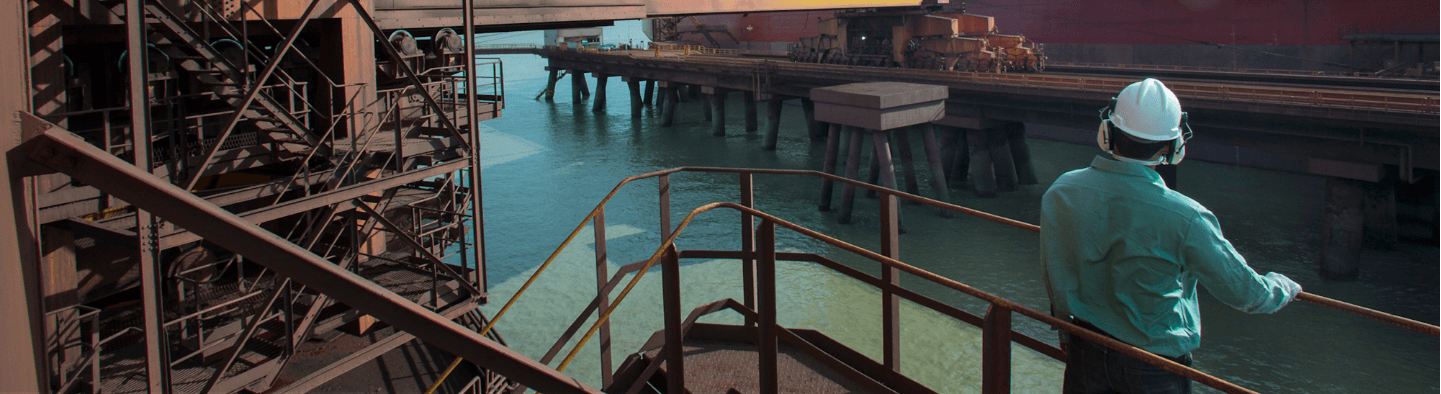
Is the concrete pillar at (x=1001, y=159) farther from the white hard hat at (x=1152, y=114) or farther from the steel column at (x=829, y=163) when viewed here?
the white hard hat at (x=1152, y=114)

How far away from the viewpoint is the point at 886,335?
502 cm

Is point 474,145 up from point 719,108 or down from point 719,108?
down

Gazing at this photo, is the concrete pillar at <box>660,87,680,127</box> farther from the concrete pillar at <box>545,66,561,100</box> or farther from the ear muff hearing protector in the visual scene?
the ear muff hearing protector

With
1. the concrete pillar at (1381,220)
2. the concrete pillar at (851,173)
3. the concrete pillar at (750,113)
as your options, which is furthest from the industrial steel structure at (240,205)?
the concrete pillar at (750,113)

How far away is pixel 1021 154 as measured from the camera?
23.9 meters

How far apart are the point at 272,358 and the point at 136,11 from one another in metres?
3.72

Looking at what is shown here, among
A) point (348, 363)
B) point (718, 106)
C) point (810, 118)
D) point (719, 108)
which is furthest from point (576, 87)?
point (348, 363)

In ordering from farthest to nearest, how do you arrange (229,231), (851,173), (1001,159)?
(1001,159)
(851,173)
(229,231)

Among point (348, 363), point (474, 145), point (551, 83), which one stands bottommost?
point (348, 363)

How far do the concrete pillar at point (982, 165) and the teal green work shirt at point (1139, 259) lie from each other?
67.0ft

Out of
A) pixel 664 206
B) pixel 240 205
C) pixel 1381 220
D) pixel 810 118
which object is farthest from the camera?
pixel 810 118

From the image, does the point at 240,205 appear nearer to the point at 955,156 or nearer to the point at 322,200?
the point at 322,200

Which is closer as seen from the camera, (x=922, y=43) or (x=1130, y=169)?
(x=1130, y=169)

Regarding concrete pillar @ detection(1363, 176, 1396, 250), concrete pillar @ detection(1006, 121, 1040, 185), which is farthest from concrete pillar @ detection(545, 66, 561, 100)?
concrete pillar @ detection(1363, 176, 1396, 250)
